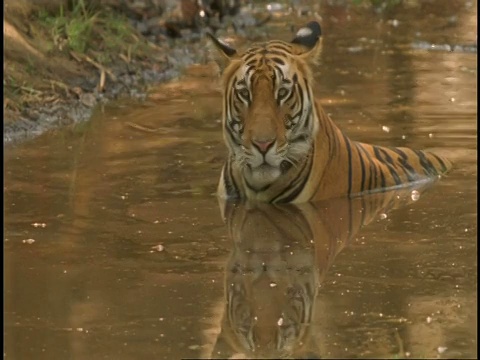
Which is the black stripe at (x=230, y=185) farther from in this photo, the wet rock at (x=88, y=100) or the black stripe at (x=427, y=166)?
the wet rock at (x=88, y=100)

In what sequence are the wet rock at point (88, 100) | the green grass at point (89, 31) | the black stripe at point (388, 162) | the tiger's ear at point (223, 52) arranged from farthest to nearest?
the green grass at point (89, 31)
the wet rock at point (88, 100)
the black stripe at point (388, 162)
the tiger's ear at point (223, 52)

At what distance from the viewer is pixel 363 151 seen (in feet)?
25.1

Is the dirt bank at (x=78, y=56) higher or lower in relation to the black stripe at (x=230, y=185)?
lower

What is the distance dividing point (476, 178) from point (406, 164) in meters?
0.38

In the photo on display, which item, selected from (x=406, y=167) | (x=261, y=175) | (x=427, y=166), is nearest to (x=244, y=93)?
(x=261, y=175)

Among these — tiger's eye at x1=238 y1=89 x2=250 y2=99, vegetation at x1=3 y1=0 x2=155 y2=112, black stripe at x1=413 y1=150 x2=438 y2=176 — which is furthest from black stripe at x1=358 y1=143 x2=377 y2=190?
vegetation at x1=3 y1=0 x2=155 y2=112

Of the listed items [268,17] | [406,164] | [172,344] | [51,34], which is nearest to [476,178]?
[406,164]

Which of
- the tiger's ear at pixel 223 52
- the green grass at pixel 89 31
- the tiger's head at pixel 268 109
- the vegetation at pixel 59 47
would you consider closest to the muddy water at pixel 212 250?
the tiger's head at pixel 268 109

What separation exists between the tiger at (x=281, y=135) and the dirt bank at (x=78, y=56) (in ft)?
6.47

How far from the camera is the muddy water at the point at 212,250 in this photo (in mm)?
5062

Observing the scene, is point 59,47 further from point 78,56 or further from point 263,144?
point 263,144

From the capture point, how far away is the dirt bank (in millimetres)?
9516

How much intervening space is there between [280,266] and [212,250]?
42 cm

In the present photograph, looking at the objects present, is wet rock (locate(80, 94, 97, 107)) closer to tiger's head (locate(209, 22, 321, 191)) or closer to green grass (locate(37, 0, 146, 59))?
green grass (locate(37, 0, 146, 59))
